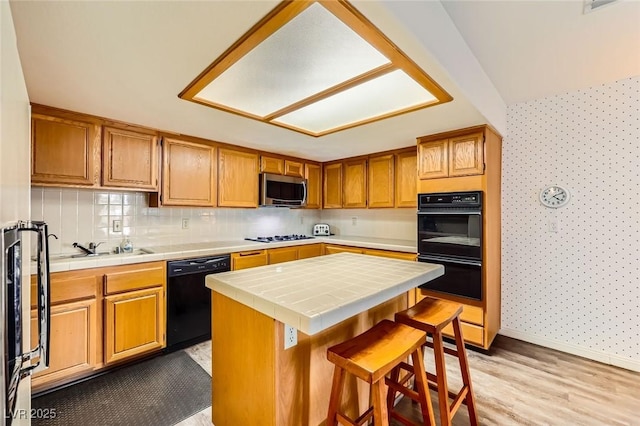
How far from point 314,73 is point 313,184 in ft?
8.76

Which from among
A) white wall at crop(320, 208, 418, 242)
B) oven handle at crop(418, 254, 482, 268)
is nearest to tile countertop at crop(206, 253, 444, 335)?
oven handle at crop(418, 254, 482, 268)

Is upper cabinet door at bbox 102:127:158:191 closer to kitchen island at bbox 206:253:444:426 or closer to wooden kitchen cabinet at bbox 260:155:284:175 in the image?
wooden kitchen cabinet at bbox 260:155:284:175

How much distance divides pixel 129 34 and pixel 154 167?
5.35ft

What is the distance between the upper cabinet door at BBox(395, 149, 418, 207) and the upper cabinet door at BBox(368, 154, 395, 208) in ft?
0.27

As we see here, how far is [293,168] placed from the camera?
158 inches

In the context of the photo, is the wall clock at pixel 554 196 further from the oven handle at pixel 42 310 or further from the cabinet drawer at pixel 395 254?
the oven handle at pixel 42 310

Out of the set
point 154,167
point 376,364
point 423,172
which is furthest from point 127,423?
point 423,172

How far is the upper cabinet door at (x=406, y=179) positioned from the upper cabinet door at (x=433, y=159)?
1.50 feet

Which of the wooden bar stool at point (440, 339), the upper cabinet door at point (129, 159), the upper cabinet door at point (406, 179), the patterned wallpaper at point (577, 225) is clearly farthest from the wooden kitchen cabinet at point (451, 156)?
the upper cabinet door at point (129, 159)

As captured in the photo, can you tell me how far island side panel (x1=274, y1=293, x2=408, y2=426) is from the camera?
1.28m

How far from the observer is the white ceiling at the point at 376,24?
3.89ft

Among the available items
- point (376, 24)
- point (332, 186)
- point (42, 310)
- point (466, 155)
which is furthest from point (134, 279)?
point (466, 155)

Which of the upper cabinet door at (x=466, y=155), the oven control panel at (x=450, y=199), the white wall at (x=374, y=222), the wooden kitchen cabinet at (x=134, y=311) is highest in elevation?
the upper cabinet door at (x=466, y=155)

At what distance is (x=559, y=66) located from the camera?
2.18 metres
